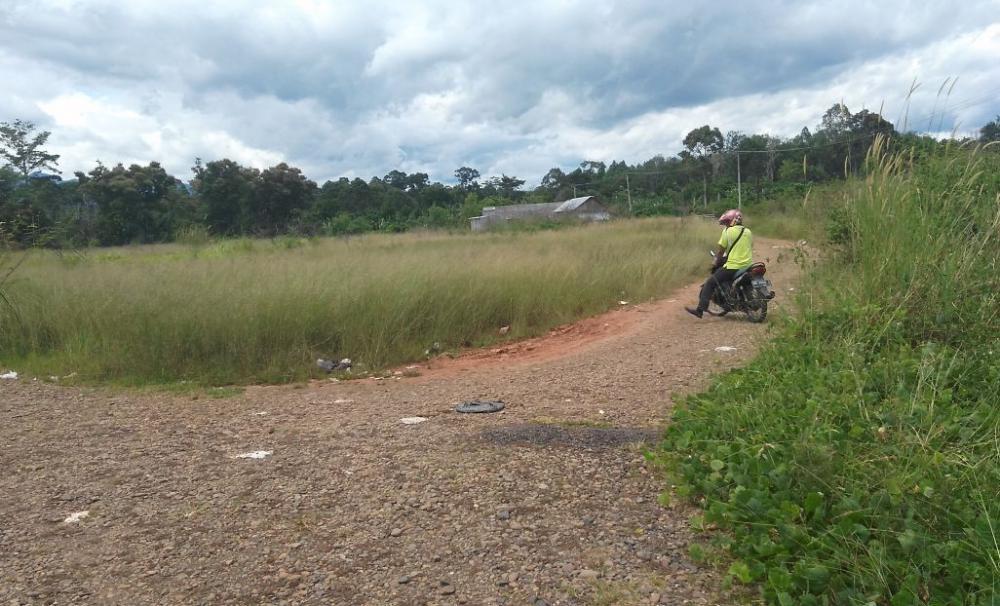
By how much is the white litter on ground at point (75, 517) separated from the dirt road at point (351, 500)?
0.08ft

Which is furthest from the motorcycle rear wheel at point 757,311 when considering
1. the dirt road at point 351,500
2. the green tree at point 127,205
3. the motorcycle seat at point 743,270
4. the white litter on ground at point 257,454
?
the green tree at point 127,205

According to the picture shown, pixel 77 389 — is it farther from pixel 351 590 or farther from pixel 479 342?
pixel 351 590

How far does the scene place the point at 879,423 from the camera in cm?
300

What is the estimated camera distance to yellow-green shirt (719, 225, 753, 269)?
7.86m

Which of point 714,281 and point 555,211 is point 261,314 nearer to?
point 714,281

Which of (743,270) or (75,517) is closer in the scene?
(75,517)

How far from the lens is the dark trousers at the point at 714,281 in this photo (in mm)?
7981

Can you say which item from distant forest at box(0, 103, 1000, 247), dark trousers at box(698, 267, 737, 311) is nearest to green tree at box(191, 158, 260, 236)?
distant forest at box(0, 103, 1000, 247)

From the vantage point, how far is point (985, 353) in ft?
12.0

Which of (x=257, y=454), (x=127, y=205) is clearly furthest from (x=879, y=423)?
(x=127, y=205)

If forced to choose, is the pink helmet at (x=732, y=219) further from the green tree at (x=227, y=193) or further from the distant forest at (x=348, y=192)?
the green tree at (x=227, y=193)

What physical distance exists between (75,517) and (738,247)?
22.6 feet

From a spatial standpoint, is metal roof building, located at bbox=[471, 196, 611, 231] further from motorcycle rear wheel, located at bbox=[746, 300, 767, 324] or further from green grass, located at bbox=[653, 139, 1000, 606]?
green grass, located at bbox=[653, 139, 1000, 606]

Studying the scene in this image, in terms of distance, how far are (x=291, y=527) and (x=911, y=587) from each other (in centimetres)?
232
